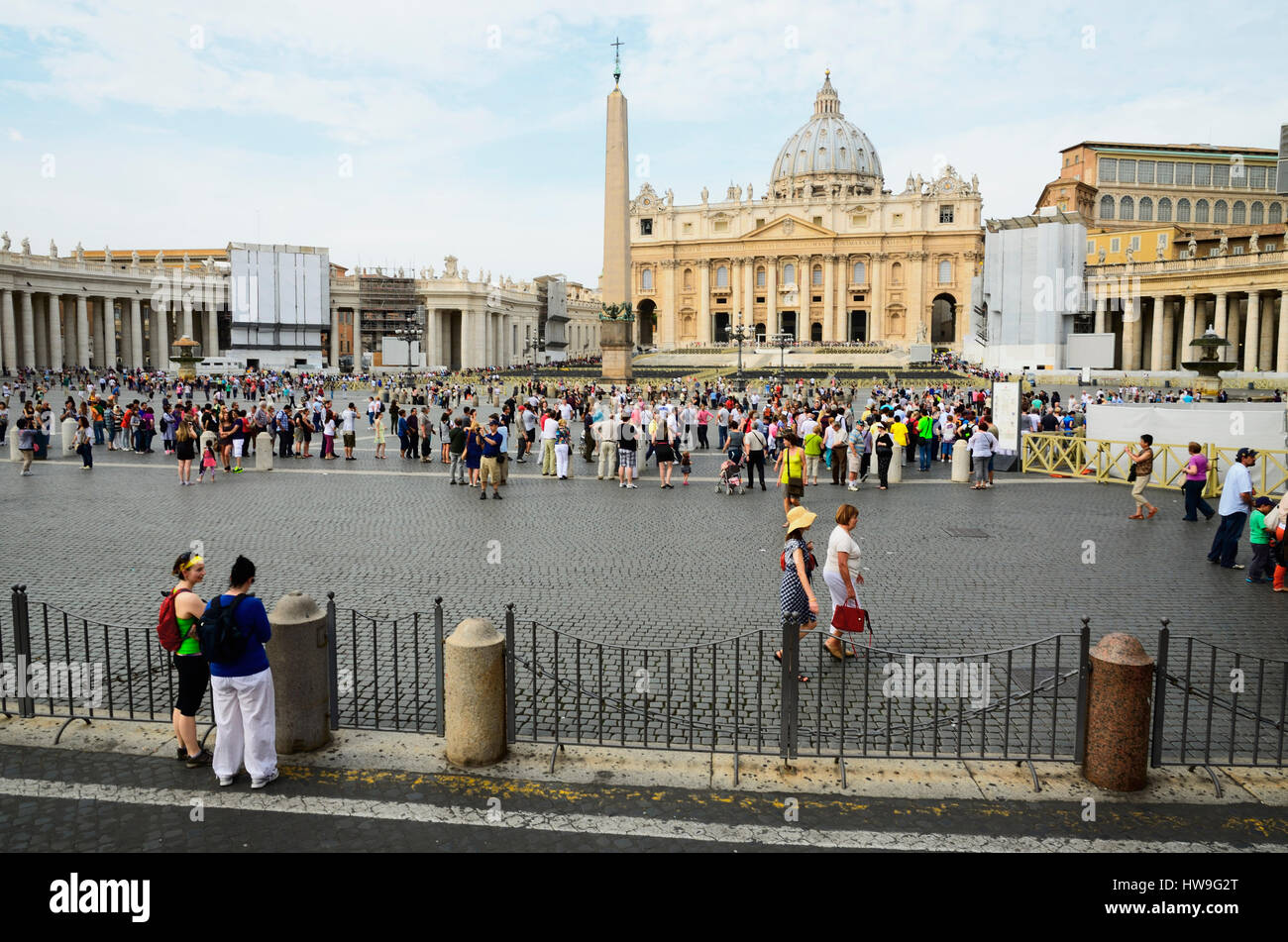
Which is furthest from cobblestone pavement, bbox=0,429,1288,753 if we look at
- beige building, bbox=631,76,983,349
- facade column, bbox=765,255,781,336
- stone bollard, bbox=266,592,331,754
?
facade column, bbox=765,255,781,336

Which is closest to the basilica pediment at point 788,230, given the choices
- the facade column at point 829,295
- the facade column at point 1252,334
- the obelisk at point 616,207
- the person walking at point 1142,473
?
the facade column at point 829,295

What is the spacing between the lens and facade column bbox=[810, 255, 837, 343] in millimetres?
96312

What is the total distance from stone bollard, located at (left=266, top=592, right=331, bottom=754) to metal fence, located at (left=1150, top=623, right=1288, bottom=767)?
4.80m

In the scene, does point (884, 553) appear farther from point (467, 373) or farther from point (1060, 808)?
point (467, 373)

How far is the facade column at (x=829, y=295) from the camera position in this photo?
96.3 m

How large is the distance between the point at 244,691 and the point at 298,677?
17.2 inches

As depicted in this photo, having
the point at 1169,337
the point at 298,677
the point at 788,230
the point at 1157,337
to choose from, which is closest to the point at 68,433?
the point at 298,677

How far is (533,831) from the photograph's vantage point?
4668 mm

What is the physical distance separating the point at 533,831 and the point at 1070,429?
21055 mm

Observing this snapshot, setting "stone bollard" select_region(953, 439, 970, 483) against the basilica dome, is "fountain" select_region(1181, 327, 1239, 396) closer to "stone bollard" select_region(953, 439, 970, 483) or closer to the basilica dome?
"stone bollard" select_region(953, 439, 970, 483)

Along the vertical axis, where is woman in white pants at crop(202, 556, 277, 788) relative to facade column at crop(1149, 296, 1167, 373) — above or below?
below

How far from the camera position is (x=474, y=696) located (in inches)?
211

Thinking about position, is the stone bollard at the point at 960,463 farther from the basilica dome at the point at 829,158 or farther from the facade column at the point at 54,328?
the basilica dome at the point at 829,158
